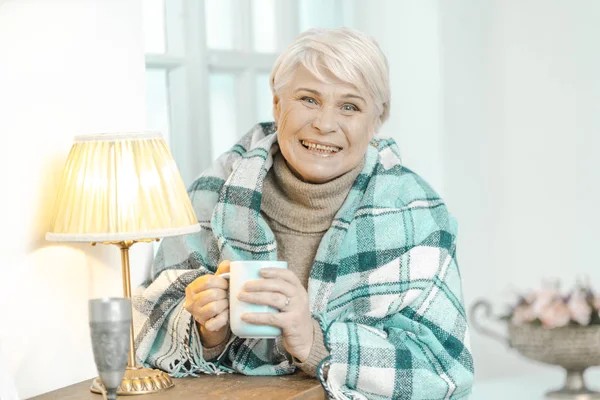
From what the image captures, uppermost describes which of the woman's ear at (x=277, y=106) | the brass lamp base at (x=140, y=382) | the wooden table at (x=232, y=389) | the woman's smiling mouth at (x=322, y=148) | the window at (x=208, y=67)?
the window at (x=208, y=67)

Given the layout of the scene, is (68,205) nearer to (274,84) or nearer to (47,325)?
(47,325)

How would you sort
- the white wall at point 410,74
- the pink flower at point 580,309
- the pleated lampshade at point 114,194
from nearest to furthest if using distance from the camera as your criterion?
the pleated lampshade at point 114,194 → the pink flower at point 580,309 → the white wall at point 410,74

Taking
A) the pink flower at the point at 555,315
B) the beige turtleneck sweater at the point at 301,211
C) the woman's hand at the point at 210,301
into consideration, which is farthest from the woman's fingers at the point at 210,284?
the pink flower at the point at 555,315

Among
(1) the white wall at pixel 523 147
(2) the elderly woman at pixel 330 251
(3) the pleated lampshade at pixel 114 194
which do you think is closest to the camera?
(3) the pleated lampshade at pixel 114 194

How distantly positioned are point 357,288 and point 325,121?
0.95 feet

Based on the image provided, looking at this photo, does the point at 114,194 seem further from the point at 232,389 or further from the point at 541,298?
the point at 541,298

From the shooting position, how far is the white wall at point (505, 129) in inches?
123

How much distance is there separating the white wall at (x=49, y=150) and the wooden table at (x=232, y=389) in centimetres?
5

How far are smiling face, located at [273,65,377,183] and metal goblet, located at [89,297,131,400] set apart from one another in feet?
2.32

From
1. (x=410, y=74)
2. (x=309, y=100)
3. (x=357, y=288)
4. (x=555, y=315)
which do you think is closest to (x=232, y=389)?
(x=357, y=288)

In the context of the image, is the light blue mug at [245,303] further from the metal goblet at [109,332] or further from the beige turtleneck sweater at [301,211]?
the metal goblet at [109,332]

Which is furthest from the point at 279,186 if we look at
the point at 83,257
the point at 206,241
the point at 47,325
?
the point at 47,325

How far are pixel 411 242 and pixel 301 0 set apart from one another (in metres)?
1.40

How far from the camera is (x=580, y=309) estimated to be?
2928mm
